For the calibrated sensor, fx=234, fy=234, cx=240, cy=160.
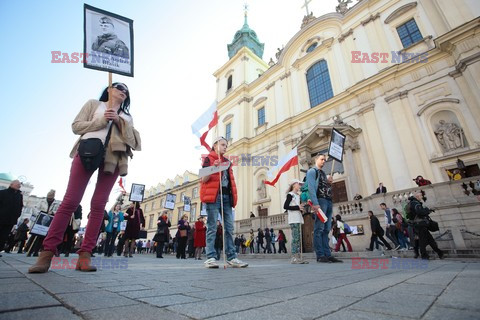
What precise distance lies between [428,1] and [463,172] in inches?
436

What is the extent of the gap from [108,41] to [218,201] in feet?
9.08

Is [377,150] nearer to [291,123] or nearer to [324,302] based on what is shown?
[291,123]

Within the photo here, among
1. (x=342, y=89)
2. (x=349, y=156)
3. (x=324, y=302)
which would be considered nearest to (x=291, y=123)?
(x=342, y=89)

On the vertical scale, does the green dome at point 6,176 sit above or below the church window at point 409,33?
above

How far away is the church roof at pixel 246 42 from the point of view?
30.7 meters

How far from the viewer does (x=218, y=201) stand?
3.96m

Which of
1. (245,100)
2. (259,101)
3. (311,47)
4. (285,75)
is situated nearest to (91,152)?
(285,75)

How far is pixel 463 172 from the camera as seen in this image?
10250 mm

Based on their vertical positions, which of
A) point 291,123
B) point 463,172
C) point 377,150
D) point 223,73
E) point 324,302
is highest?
point 223,73

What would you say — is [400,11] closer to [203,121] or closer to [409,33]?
[409,33]

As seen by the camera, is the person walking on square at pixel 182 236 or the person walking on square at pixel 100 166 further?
the person walking on square at pixel 182 236

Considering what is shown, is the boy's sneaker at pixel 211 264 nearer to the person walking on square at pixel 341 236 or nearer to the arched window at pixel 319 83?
the person walking on square at pixel 341 236

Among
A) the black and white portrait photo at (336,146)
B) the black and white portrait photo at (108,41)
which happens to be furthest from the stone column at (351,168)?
the black and white portrait photo at (108,41)
